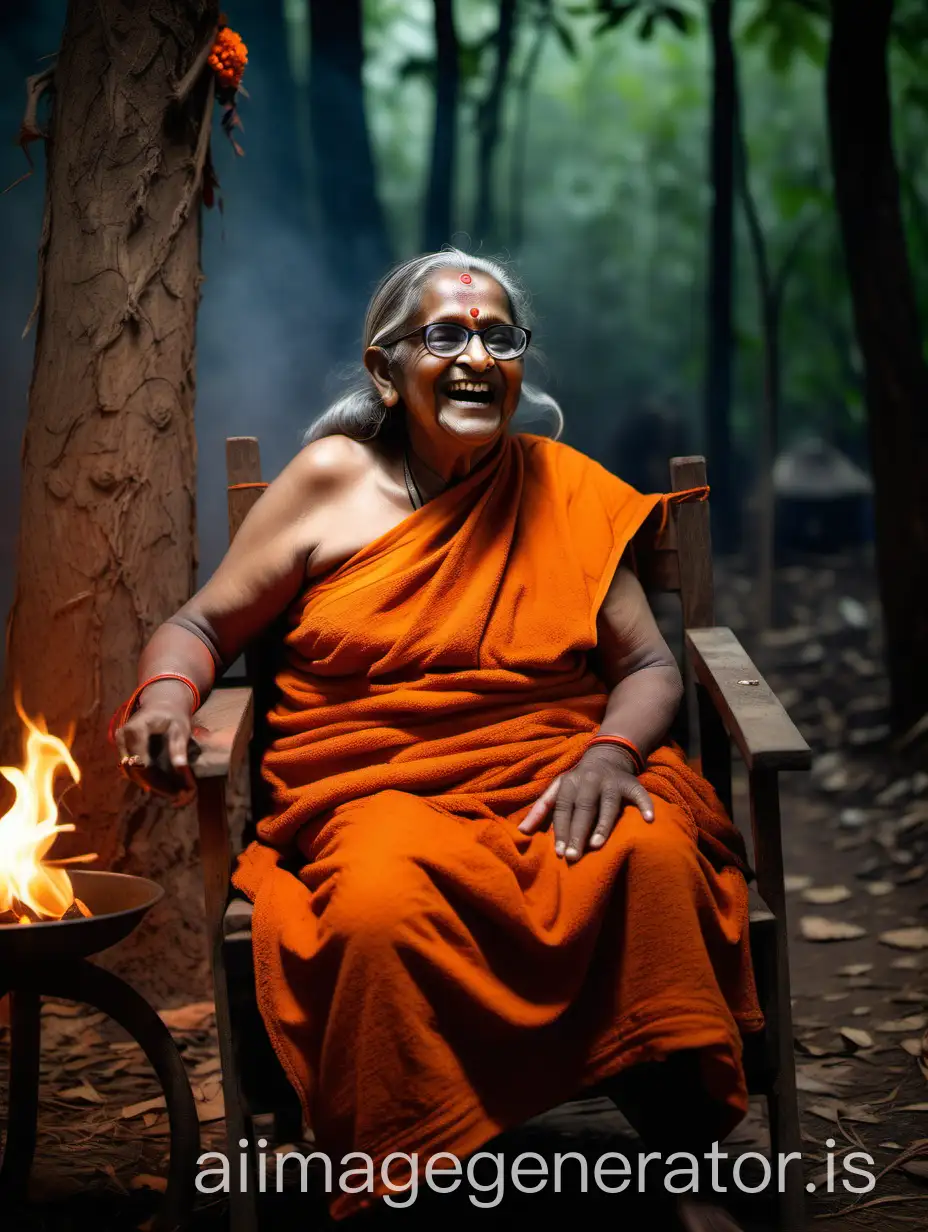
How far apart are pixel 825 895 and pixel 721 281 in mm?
2953

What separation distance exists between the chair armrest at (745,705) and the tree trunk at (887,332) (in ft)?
8.70

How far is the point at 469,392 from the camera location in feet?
8.09

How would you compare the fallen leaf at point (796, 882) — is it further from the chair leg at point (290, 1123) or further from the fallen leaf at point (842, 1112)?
the chair leg at point (290, 1123)

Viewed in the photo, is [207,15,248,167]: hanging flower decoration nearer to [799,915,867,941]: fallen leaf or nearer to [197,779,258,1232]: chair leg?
Answer: [197,779,258,1232]: chair leg

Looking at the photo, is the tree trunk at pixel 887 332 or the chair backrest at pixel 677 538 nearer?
the chair backrest at pixel 677 538

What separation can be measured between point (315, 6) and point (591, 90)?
1197 mm

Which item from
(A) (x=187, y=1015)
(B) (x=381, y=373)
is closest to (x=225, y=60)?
(B) (x=381, y=373)

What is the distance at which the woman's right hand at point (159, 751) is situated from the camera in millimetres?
2104

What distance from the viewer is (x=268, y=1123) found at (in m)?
2.75

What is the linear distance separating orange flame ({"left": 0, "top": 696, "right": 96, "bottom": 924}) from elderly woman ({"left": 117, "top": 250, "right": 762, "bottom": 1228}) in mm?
253

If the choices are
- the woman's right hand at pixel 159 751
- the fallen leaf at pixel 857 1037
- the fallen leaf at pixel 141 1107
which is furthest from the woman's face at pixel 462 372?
the fallen leaf at pixel 857 1037

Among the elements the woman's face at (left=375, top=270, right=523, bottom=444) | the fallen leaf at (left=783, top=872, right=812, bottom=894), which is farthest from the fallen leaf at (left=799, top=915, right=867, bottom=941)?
the woman's face at (left=375, top=270, right=523, bottom=444)

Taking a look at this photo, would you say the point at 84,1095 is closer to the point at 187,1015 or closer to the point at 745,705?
the point at 187,1015

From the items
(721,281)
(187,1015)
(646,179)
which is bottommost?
(187,1015)
